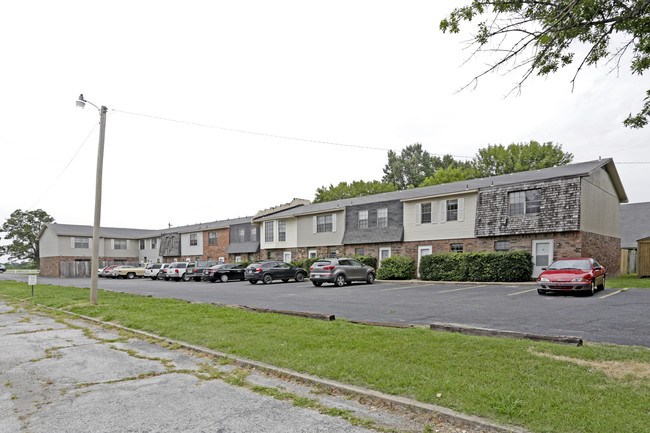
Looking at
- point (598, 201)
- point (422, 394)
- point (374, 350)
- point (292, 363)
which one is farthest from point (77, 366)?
point (598, 201)

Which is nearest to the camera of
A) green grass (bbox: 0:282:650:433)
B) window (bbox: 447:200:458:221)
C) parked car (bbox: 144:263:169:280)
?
green grass (bbox: 0:282:650:433)

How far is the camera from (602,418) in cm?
392

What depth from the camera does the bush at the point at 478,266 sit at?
871 inches

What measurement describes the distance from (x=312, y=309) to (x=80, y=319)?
6806 millimetres

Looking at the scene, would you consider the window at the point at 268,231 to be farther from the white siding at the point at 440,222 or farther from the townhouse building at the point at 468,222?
the white siding at the point at 440,222

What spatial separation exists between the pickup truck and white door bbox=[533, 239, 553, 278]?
3930 centimetres

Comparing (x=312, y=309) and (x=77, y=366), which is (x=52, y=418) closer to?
(x=77, y=366)

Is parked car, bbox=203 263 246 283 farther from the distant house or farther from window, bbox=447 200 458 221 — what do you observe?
the distant house

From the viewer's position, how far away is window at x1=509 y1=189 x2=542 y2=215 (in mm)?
23306

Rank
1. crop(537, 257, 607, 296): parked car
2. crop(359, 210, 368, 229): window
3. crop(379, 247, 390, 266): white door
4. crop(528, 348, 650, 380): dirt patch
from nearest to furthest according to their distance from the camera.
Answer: crop(528, 348, 650, 380): dirt patch
crop(537, 257, 607, 296): parked car
crop(379, 247, 390, 266): white door
crop(359, 210, 368, 229): window

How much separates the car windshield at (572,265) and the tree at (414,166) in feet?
161

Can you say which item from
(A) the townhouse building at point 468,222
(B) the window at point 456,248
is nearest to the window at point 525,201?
(A) the townhouse building at point 468,222

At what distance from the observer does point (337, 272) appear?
77.4ft

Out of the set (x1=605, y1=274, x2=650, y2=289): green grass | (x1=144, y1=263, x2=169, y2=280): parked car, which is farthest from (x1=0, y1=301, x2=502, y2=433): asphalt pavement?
(x1=144, y1=263, x2=169, y2=280): parked car
